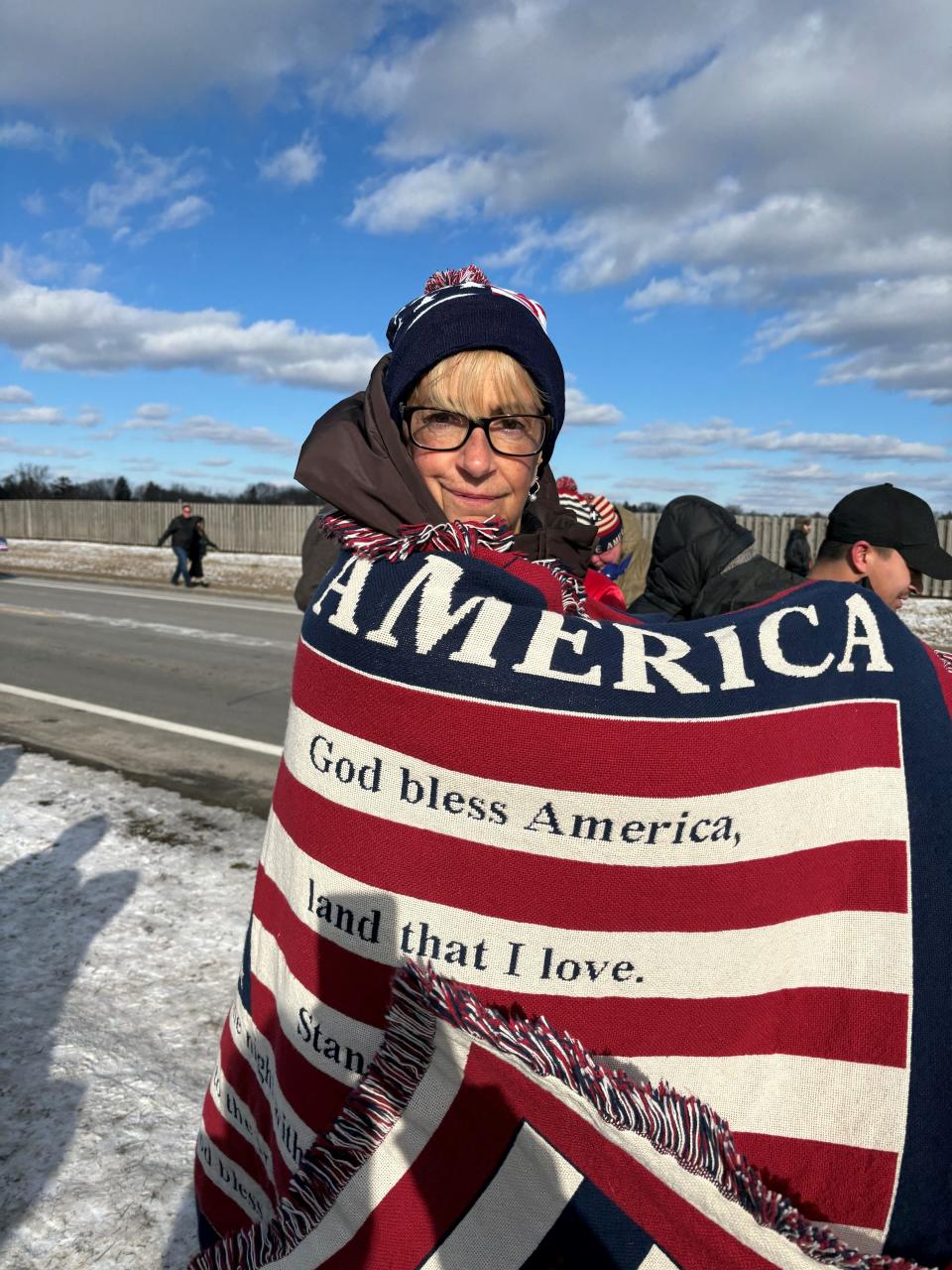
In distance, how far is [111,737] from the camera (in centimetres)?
643

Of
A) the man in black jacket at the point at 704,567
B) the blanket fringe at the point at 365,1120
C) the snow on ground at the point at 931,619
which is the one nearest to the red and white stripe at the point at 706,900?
the blanket fringe at the point at 365,1120

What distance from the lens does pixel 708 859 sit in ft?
3.67

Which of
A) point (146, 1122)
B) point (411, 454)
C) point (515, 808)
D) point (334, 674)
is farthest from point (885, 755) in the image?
point (146, 1122)

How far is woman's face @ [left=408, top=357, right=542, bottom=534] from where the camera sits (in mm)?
1544

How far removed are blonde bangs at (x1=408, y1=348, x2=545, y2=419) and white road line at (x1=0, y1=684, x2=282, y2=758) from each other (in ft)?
15.8

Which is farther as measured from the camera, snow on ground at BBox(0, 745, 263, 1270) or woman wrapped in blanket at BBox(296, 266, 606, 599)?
snow on ground at BBox(0, 745, 263, 1270)

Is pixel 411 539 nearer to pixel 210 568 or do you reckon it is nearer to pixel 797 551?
pixel 797 551

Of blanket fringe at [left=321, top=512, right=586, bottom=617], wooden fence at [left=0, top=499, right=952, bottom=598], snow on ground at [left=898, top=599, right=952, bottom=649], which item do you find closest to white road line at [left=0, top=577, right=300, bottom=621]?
wooden fence at [left=0, top=499, right=952, bottom=598]

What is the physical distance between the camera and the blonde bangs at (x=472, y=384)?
154cm

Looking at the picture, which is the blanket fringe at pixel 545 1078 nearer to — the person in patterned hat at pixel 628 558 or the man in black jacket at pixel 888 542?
→ the man in black jacket at pixel 888 542

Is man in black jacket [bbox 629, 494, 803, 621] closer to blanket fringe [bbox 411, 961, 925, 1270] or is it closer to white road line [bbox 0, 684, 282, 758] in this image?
blanket fringe [bbox 411, 961, 925, 1270]

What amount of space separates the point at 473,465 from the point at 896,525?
1779mm

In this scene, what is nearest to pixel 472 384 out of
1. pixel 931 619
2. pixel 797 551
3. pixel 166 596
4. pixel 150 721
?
pixel 150 721

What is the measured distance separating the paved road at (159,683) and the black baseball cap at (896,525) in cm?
337
